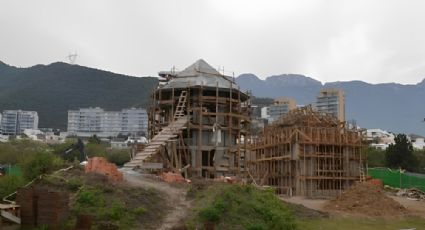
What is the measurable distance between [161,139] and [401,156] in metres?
46.8

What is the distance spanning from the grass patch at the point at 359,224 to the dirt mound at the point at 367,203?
1.29m

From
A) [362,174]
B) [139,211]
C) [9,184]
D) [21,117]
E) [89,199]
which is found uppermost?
[21,117]

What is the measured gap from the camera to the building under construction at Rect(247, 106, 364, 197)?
Answer: 40.4 metres

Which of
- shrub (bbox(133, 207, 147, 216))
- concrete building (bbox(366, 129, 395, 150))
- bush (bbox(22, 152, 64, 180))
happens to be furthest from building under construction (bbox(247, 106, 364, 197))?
concrete building (bbox(366, 129, 395, 150))

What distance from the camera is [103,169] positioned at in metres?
25.6

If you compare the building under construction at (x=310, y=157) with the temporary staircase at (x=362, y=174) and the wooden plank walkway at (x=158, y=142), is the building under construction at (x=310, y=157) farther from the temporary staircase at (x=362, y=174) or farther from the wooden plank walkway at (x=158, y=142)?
the wooden plank walkway at (x=158, y=142)

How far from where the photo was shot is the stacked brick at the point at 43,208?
1962 centimetres

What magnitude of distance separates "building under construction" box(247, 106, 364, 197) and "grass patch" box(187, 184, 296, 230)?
16.8 meters

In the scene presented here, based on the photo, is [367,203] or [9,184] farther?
[367,203]

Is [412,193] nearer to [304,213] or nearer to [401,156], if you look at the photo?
[304,213]

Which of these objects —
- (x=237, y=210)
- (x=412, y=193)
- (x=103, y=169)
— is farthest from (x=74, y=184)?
(x=412, y=193)

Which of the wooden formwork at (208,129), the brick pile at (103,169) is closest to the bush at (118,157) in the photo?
the wooden formwork at (208,129)

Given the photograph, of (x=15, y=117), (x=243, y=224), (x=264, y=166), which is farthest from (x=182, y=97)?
(x=15, y=117)

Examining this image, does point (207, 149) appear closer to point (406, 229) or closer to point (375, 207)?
point (375, 207)
